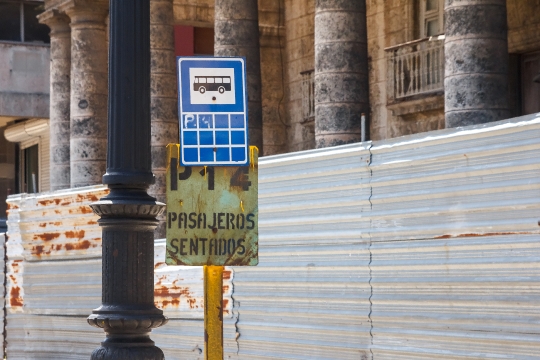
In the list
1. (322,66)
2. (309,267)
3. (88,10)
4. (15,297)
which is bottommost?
(15,297)

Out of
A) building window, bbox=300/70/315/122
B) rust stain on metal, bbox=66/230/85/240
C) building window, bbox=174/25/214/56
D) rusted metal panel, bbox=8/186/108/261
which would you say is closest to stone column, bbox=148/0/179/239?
building window, bbox=174/25/214/56

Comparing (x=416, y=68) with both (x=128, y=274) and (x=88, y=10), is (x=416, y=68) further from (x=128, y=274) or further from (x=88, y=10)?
(x=128, y=274)

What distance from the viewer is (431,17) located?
2359 centimetres

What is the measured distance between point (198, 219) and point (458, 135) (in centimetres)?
239

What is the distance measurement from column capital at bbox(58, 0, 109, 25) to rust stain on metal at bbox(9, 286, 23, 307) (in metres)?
13.8

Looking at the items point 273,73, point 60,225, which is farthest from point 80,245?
point 273,73

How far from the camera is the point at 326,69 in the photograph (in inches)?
757

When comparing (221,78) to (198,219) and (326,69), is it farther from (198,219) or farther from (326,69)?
(326,69)

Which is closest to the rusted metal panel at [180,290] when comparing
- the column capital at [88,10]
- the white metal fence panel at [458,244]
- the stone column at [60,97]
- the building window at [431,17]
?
the white metal fence panel at [458,244]

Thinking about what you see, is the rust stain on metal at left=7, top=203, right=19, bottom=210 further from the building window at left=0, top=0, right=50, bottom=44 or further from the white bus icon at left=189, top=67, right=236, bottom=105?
the building window at left=0, top=0, right=50, bottom=44

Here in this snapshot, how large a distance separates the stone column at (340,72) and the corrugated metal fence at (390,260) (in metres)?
8.07

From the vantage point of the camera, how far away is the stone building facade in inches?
617

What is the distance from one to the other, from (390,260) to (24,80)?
25.7 meters

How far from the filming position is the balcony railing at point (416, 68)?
2214 centimetres
